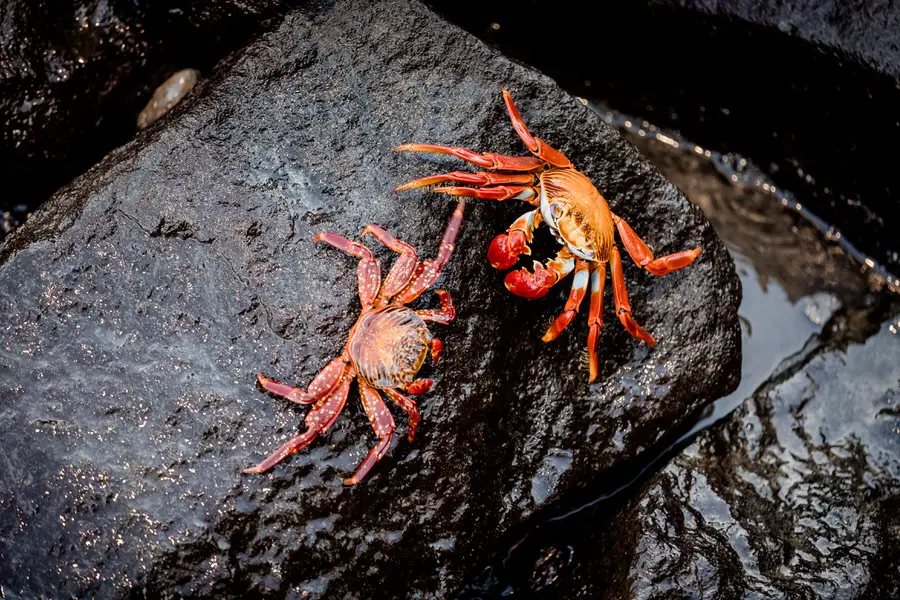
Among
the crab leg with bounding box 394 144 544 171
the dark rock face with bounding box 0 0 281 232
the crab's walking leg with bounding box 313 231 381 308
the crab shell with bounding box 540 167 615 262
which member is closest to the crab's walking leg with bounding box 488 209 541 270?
the crab shell with bounding box 540 167 615 262

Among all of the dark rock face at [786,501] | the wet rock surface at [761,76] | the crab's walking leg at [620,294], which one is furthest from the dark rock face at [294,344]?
A: the wet rock surface at [761,76]

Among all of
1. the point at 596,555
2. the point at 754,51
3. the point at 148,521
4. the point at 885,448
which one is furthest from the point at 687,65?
the point at 148,521

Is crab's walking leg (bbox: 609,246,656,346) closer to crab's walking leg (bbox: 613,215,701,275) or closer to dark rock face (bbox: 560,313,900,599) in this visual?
crab's walking leg (bbox: 613,215,701,275)

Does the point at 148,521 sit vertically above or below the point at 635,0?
below

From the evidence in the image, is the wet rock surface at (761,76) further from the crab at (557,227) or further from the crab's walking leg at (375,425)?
the crab's walking leg at (375,425)

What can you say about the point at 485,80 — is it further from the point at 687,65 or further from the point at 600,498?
the point at 600,498

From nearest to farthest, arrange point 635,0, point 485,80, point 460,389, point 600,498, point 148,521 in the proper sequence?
1. point 148,521
2. point 460,389
3. point 485,80
4. point 600,498
5. point 635,0
